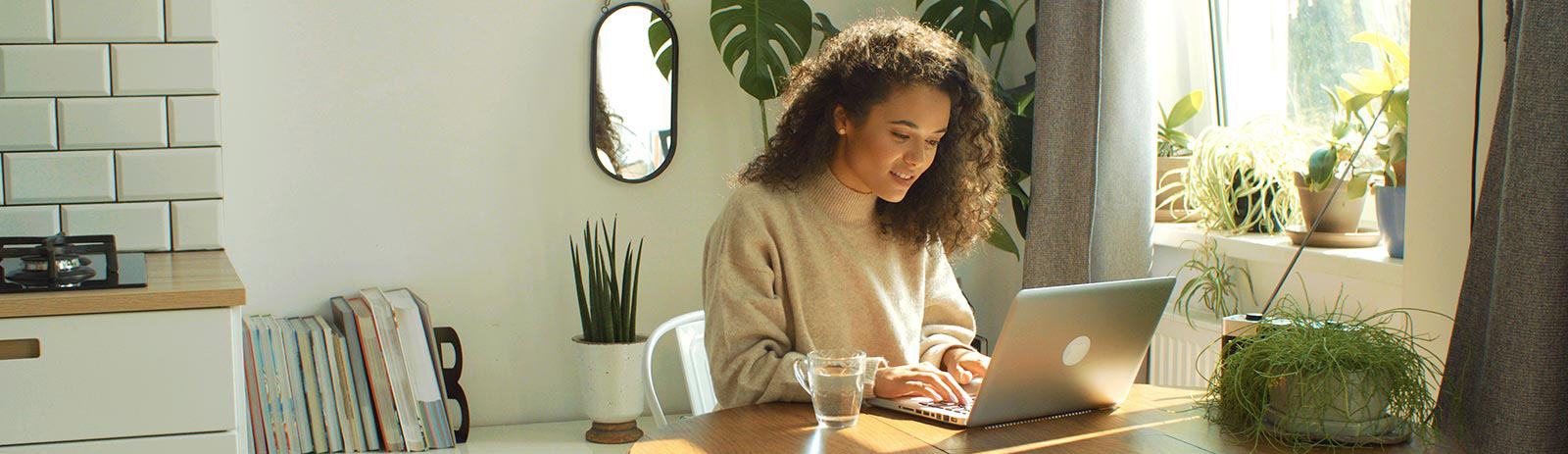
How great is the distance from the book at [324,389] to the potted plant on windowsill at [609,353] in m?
0.56

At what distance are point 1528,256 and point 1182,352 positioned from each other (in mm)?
1248

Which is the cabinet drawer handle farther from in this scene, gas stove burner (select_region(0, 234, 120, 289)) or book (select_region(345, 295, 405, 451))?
book (select_region(345, 295, 405, 451))

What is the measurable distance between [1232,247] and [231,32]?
2.24 m

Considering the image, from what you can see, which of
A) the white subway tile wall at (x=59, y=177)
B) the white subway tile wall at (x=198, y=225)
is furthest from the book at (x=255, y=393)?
the white subway tile wall at (x=59, y=177)

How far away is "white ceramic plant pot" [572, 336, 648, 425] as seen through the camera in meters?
2.92

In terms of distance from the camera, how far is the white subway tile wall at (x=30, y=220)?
2168mm

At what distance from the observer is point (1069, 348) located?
4.64ft

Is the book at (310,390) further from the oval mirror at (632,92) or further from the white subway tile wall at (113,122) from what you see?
the oval mirror at (632,92)

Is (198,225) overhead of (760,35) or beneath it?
beneath

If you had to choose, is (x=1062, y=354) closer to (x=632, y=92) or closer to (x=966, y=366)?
(x=966, y=366)

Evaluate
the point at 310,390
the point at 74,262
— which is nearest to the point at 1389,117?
the point at 74,262

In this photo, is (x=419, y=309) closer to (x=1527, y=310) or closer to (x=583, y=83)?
(x=583, y=83)

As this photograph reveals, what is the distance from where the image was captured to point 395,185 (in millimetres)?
2994

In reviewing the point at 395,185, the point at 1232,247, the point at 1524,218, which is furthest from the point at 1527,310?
the point at 395,185
